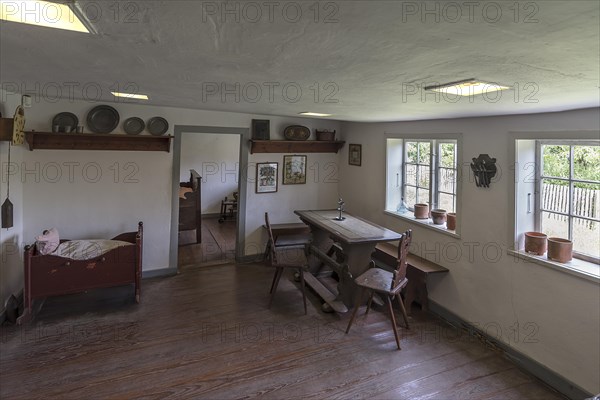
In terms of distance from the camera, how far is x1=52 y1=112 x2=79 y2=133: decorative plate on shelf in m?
3.79

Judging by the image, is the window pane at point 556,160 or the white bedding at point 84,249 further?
the white bedding at point 84,249

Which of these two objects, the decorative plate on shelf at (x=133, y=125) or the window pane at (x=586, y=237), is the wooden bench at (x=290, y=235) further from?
the window pane at (x=586, y=237)

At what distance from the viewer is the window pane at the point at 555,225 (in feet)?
8.82

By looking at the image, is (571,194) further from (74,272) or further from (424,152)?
(74,272)

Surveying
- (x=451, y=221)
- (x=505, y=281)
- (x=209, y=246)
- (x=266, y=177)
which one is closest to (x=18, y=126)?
(x=266, y=177)

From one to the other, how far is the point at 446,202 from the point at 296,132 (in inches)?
92.9

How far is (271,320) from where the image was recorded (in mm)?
3438

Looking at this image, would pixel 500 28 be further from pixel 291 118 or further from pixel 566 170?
pixel 291 118

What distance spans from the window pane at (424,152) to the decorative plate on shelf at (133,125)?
11.0ft

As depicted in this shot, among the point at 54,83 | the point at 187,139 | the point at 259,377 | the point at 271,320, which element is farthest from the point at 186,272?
the point at 187,139

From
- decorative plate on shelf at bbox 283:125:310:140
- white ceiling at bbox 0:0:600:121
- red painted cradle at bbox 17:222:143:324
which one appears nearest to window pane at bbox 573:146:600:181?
white ceiling at bbox 0:0:600:121

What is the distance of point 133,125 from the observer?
416cm

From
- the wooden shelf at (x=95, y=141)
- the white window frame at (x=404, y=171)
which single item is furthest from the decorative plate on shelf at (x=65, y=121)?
the white window frame at (x=404, y=171)

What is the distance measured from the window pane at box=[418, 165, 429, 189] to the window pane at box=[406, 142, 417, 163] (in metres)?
0.16
